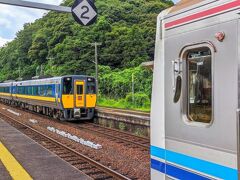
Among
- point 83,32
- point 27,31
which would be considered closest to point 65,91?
point 83,32

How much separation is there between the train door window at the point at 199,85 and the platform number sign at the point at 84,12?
414 centimetres

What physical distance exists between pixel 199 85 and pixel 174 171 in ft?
2.89

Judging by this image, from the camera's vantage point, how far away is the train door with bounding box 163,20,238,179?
275 cm

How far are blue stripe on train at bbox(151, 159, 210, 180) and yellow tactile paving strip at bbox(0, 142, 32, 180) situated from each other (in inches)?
196

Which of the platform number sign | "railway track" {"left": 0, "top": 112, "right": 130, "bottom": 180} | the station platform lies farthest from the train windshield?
the platform number sign

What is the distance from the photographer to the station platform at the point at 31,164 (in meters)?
8.27

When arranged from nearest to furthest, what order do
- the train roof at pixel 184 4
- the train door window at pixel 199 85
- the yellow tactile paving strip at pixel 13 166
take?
the train door window at pixel 199 85, the train roof at pixel 184 4, the yellow tactile paving strip at pixel 13 166

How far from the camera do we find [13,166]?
9.12m

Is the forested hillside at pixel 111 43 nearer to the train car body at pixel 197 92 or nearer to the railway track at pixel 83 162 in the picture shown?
the railway track at pixel 83 162

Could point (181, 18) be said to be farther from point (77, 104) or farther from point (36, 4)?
point (77, 104)

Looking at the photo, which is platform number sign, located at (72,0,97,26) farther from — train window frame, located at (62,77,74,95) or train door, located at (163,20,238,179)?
train window frame, located at (62,77,74,95)

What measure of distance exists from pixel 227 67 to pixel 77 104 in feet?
64.2

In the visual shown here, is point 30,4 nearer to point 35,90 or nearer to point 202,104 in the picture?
point 202,104

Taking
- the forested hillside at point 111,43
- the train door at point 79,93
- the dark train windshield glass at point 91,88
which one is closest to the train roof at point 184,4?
the train door at point 79,93
